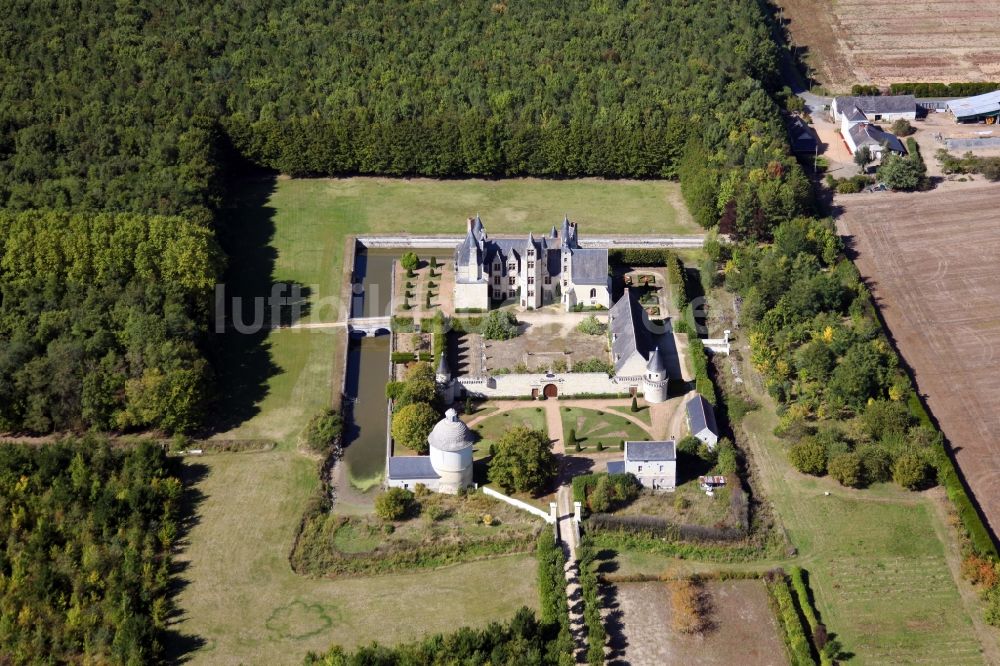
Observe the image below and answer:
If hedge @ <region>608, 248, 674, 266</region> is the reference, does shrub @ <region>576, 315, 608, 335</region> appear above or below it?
below

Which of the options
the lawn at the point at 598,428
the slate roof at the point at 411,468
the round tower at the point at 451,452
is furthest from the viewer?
the lawn at the point at 598,428

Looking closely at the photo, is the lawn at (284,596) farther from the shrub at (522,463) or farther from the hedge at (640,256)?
the hedge at (640,256)

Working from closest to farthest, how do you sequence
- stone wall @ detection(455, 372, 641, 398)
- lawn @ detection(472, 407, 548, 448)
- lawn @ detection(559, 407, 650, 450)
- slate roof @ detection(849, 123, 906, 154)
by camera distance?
lawn @ detection(559, 407, 650, 450) → lawn @ detection(472, 407, 548, 448) → stone wall @ detection(455, 372, 641, 398) → slate roof @ detection(849, 123, 906, 154)

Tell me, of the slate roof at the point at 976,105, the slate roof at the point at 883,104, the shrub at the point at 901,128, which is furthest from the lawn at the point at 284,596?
the slate roof at the point at 976,105

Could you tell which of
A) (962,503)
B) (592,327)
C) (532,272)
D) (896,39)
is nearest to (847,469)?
(962,503)

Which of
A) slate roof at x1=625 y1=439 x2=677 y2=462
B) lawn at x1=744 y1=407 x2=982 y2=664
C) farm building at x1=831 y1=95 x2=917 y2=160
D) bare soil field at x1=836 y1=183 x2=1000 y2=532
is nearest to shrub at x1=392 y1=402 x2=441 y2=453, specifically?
slate roof at x1=625 y1=439 x2=677 y2=462

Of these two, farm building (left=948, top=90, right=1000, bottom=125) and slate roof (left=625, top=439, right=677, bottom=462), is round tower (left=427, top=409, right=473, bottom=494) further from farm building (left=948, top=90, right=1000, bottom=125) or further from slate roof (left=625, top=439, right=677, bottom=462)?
farm building (left=948, top=90, right=1000, bottom=125)

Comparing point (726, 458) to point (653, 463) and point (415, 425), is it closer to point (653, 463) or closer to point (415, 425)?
point (653, 463)
